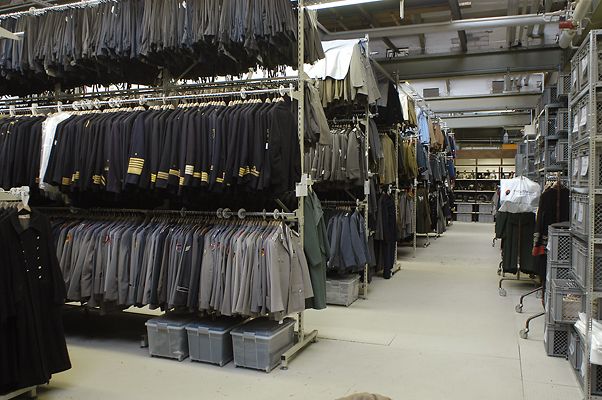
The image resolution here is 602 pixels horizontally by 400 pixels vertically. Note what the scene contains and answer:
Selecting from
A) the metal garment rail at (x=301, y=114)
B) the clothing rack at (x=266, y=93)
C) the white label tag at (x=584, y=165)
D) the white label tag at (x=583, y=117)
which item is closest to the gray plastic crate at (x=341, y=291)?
the clothing rack at (x=266, y=93)

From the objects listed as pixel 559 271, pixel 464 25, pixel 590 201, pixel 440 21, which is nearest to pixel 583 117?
pixel 590 201

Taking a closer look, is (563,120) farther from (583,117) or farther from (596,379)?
(596,379)

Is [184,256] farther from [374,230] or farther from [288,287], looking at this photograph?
[374,230]

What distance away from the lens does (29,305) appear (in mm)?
3318

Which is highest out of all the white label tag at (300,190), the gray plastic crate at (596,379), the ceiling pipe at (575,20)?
the ceiling pipe at (575,20)

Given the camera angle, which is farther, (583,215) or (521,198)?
(521,198)

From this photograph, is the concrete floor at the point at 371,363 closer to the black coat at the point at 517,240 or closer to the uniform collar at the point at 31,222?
the black coat at the point at 517,240

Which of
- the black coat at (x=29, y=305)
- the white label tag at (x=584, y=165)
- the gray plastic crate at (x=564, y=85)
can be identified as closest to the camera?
the black coat at (x=29, y=305)

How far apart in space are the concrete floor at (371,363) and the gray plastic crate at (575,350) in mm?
99

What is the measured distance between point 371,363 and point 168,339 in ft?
5.70

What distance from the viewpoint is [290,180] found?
4180 millimetres

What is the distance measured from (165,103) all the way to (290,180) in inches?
60.1

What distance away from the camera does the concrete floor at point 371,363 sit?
367cm

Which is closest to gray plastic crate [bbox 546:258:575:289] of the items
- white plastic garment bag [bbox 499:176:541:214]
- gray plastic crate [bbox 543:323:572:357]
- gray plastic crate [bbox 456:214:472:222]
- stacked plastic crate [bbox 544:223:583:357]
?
stacked plastic crate [bbox 544:223:583:357]
